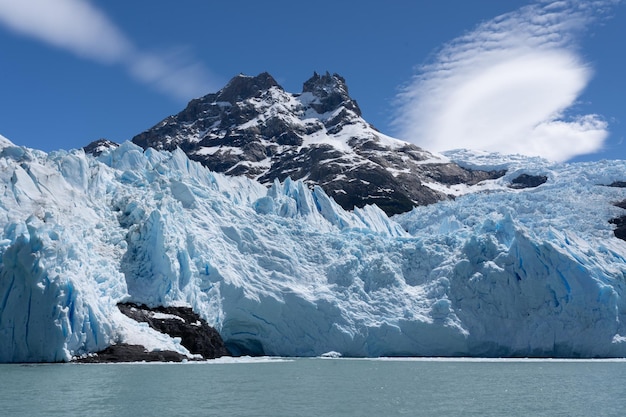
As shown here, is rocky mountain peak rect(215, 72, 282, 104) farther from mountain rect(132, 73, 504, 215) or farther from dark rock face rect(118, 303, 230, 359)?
dark rock face rect(118, 303, 230, 359)

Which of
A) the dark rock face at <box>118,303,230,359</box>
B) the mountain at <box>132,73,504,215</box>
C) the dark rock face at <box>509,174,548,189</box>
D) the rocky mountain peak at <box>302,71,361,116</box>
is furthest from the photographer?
the rocky mountain peak at <box>302,71,361,116</box>

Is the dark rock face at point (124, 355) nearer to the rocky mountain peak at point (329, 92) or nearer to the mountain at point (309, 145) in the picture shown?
the mountain at point (309, 145)

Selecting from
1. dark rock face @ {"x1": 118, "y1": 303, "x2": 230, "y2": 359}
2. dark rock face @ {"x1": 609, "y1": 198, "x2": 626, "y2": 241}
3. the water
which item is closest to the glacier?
dark rock face @ {"x1": 118, "y1": 303, "x2": 230, "y2": 359}

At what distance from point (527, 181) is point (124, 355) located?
77998 mm

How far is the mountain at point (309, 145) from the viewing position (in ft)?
364

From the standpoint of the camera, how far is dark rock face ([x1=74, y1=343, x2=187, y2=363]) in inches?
922

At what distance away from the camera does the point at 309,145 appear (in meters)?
134

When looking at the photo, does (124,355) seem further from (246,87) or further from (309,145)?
(246,87)

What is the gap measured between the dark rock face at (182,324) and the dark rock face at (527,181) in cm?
6680

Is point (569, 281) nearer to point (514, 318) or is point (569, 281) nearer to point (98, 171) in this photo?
point (514, 318)

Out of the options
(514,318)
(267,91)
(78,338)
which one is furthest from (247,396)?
(267,91)

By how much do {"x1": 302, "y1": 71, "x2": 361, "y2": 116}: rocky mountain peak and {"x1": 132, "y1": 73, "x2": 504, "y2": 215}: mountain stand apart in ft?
0.75

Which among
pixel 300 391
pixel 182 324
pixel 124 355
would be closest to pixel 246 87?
pixel 182 324

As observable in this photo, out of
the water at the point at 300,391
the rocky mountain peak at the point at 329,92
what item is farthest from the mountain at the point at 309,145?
the water at the point at 300,391
